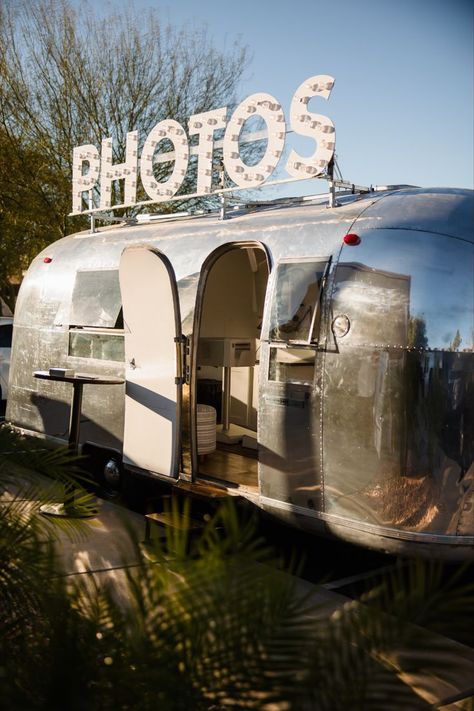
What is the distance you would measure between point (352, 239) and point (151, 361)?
7.01ft

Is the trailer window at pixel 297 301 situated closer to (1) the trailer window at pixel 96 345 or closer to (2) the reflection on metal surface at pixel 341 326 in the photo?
(2) the reflection on metal surface at pixel 341 326

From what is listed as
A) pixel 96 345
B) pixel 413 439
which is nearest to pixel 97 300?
pixel 96 345

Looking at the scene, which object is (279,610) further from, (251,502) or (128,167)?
(128,167)

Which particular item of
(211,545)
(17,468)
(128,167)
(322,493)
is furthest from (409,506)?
(128,167)

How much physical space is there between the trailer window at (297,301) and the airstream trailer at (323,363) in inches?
0.4

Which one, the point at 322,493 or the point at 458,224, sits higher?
the point at 458,224

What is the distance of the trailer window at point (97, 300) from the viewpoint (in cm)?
713

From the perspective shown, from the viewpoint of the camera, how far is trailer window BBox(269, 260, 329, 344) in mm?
5242

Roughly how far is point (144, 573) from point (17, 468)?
1.28m

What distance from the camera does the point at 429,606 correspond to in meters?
1.37

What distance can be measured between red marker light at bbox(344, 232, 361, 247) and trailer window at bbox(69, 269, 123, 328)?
2598 millimetres

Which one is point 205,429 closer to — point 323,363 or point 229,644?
point 323,363

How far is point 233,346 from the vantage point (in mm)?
8086

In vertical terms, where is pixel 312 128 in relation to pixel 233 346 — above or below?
above
